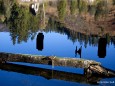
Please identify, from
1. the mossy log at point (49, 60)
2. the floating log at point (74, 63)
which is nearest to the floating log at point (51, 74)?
the floating log at point (74, 63)

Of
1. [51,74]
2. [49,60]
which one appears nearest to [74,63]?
[49,60]

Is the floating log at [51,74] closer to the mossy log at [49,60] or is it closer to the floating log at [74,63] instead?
the floating log at [74,63]

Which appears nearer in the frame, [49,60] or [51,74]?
[49,60]

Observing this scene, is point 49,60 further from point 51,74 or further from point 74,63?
point 74,63

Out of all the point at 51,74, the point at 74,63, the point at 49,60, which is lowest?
the point at 51,74

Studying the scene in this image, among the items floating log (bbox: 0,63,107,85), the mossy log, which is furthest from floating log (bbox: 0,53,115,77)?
floating log (bbox: 0,63,107,85)

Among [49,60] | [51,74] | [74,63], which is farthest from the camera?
[51,74]

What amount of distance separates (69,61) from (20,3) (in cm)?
12481

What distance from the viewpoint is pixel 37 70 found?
39688mm

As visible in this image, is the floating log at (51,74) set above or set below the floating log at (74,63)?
below

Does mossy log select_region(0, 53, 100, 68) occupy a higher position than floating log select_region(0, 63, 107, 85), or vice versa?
mossy log select_region(0, 53, 100, 68)

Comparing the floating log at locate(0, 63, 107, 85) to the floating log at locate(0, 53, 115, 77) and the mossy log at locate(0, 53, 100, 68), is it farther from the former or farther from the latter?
the mossy log at locate(0, 53, 100, 68)

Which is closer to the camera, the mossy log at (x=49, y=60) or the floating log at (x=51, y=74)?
the floating log at (x=51, y=74)

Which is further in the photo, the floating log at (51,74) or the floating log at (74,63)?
the floating log at (74,63)
